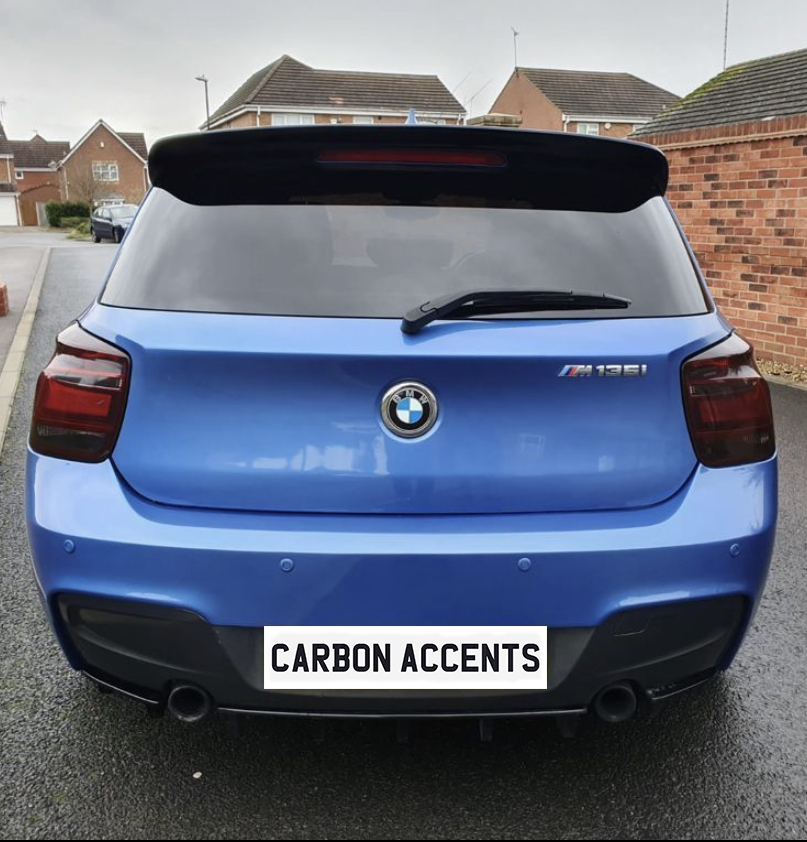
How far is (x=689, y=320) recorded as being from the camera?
2092mm

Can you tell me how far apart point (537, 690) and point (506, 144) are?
4.27 ft

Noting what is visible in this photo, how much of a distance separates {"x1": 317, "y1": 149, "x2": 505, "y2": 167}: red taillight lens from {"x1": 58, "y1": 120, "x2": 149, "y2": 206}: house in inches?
2958

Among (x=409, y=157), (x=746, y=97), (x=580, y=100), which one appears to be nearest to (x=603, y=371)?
(x=409, y=157)

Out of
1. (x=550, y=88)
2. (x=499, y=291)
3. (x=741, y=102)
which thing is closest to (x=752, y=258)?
(x=741, y=102)

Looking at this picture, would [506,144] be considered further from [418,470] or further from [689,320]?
[418,470]

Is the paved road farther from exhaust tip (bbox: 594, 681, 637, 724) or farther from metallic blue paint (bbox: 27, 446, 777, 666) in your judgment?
metallic blue paint (bbox: 27, 446, 777, 666)

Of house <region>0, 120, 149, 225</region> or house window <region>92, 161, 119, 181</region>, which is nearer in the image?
house <region>0, 120, 149, 225</region>

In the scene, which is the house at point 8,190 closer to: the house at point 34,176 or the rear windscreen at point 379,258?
the house at point 34,176

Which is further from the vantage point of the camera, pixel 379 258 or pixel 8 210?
pixel 8 210

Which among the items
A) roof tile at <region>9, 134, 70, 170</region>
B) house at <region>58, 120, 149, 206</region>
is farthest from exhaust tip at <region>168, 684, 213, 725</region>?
roof tile at <region>9, 134, 70, 170</region>

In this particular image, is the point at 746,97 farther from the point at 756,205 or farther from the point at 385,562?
the point at 385,562

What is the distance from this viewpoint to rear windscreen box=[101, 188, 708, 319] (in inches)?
80.7

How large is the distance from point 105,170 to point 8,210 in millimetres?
8460

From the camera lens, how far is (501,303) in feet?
6.53
